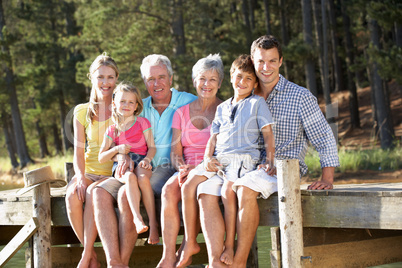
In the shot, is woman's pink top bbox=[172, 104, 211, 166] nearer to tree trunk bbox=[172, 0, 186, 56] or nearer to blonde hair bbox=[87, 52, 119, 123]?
blonde hair bbox=[87, 52, 119, 123]

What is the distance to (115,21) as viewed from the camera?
1858 cm

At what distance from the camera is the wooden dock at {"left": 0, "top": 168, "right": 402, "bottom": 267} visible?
13.1 ft

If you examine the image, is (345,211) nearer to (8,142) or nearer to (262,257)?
(262,257)

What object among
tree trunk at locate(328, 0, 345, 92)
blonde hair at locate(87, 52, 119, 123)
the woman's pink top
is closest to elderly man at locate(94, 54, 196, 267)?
the woman's pink top

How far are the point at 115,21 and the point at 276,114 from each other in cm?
1487

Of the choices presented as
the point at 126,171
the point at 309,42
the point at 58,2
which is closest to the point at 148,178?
the point at 126,171

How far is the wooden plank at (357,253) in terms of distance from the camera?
14.5ft

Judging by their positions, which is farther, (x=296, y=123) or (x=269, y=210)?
(x=296, y=123)

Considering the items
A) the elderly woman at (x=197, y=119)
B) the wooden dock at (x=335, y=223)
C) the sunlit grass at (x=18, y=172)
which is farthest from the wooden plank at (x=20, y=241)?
the sunlit grass at (x=18, y=172)

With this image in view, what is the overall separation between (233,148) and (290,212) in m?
0.67

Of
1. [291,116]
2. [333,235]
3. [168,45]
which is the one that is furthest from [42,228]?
[168,45]

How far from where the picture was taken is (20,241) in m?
4.97

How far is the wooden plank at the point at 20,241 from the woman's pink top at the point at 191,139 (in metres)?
1.51

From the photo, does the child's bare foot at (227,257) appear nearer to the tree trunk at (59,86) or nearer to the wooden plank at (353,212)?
the wooden plank at (353,212)
